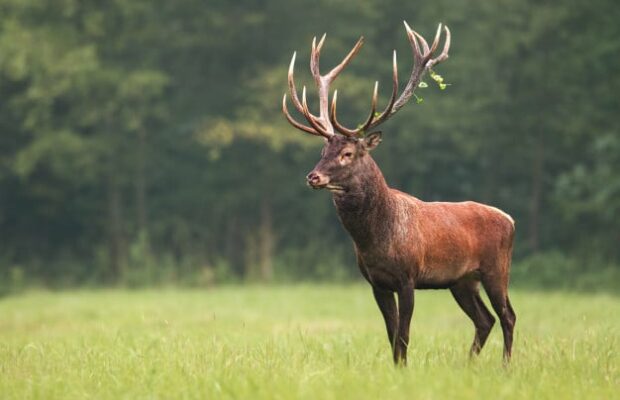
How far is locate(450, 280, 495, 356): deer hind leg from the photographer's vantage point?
9.11 meters

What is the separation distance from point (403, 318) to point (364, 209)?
87cm

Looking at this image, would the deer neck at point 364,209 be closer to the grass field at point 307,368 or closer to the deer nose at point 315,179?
the deer nose at point 315,179

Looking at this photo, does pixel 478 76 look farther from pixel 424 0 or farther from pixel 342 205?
pixel 342 205

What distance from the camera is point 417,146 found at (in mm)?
27391

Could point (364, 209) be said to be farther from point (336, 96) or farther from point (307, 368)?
point (307, 368)

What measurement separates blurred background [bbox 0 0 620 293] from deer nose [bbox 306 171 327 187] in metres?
15.4

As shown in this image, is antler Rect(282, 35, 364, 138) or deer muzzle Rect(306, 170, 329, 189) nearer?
deer muzzle Rect(306, 170, 329, 189)

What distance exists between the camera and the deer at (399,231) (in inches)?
312

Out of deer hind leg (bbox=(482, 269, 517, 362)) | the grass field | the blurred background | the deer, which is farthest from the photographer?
the blurred background

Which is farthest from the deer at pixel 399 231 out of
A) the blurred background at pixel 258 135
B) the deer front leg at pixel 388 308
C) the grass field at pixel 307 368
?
the blurred background at pixel 258 135

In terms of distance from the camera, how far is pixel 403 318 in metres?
7.96

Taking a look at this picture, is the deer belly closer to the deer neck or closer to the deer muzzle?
the deer neck

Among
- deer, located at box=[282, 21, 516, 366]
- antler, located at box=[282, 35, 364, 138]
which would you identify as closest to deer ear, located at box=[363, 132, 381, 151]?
deer, located at box=[282, 21, 516, 366]

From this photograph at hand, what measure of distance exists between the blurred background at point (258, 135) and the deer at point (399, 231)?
13603 mm
